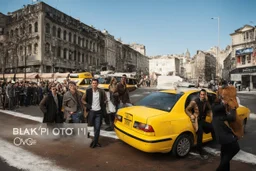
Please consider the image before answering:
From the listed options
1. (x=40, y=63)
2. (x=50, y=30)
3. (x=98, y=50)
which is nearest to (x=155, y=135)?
(x=40, y=63)

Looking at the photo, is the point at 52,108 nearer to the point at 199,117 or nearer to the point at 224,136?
the point at 199,117

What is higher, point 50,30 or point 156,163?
point 50,30

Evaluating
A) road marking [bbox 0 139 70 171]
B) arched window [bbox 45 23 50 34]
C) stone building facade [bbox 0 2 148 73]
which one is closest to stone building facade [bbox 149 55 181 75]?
stone building facade [bbox 0 2 148 73]

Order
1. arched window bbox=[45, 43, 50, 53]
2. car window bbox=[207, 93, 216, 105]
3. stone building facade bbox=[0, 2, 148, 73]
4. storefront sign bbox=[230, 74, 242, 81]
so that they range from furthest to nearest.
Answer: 1. storefront sign bbox=[230, 74, 242, 81]
2. arched window bbox=[45, 43, 50, 53]
3. stone building facade bbox=[0, 2, 148, 73]
4. car window bbox=[207, 93, 216, 105]

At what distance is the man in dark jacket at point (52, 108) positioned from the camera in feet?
19.2

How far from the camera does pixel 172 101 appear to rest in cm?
516

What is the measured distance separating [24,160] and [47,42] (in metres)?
33.3

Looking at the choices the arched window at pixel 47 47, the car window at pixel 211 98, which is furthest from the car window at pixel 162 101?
the arched window at pixel 47 47

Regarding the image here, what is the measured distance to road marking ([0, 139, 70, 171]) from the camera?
165 inches

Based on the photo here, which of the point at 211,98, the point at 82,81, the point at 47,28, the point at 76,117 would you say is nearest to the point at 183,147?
the point at 211,98

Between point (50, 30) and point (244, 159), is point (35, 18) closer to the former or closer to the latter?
point (50, 30)

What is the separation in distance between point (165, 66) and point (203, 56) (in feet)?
98.0

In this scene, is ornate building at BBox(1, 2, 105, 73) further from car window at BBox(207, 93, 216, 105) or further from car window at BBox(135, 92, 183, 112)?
car window at BBox(207, 93, 216, 105)

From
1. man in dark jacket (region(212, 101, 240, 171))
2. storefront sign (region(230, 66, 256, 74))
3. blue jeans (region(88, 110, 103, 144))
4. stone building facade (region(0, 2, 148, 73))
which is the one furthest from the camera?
storefront sign (region(230, 66, 256, 74))
